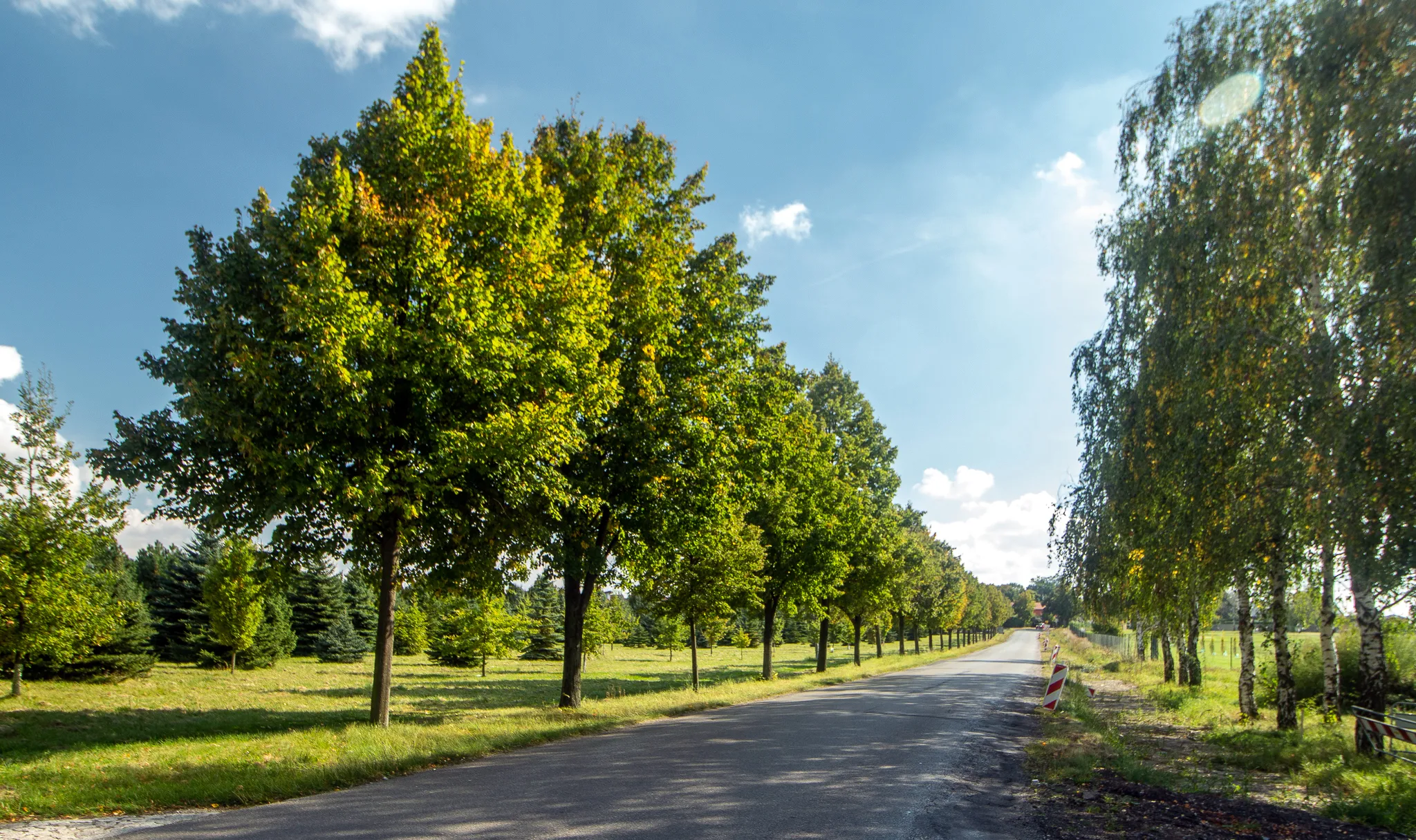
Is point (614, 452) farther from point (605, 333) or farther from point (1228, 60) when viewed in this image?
point (1228, 60)

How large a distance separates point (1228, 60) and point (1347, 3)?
2009mm

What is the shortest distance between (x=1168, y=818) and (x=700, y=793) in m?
4.63

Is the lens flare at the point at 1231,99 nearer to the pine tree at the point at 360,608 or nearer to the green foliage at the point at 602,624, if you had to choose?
the green foliage at the point at 602,624

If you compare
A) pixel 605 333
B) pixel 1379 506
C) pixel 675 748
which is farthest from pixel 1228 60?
pixel 675 748

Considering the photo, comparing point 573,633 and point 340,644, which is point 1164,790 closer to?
point 573,633

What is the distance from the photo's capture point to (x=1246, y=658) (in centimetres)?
1719

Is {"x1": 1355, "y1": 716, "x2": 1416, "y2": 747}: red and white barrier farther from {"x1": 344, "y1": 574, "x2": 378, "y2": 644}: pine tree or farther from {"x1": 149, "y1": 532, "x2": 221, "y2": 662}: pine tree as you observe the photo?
{"x1": 344, "y1": 574, "x2": 378, "y2": 644}: pine tree

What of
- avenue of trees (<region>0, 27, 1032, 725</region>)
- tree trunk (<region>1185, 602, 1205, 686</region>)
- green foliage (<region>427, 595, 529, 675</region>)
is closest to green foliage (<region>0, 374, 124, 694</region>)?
avenue of trees (<region>0, 27, 1032, 725</region>)

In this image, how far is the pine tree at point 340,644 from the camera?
5016cm

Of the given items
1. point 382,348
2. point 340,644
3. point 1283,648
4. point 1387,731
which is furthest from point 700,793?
point 340,644

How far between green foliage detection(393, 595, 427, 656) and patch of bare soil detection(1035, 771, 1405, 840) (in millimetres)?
46343

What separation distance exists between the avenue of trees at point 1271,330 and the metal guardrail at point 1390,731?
1.01ft

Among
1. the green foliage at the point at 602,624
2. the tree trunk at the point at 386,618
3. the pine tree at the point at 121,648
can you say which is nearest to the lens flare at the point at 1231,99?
the tree trunk at the point at 386,618

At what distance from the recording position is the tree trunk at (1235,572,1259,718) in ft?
54.4
